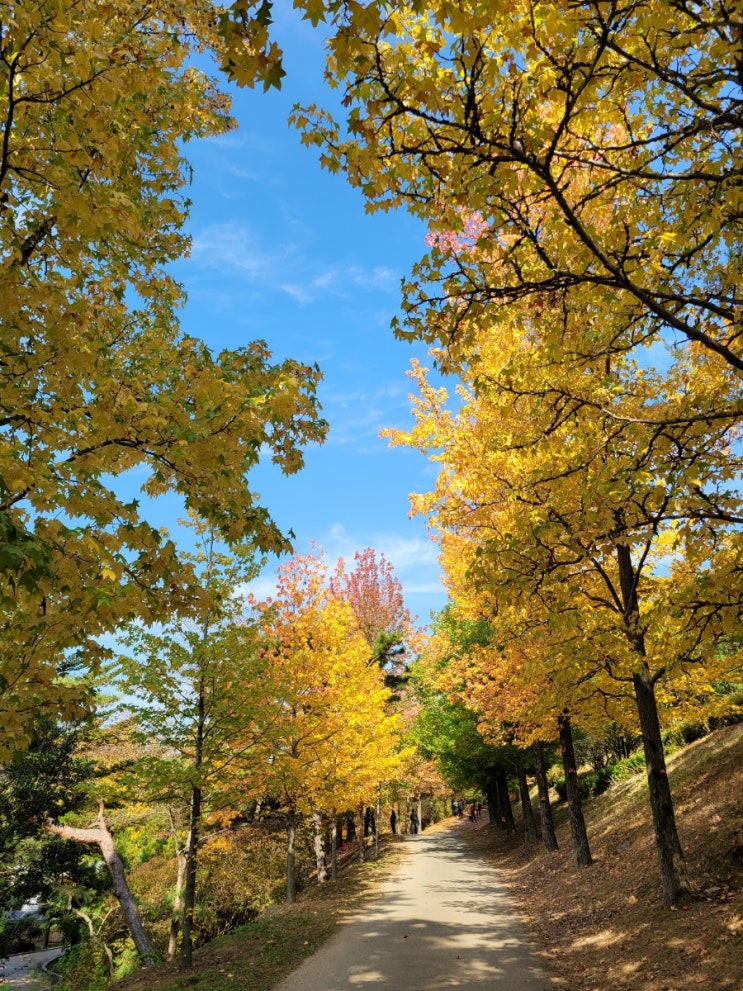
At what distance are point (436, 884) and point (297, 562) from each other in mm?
9123

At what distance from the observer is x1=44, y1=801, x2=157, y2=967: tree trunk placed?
16.9 metres

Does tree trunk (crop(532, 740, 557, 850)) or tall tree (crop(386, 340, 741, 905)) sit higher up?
tall tree (crop(386, 340, 741, 905))

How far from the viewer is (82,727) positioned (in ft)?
50.2

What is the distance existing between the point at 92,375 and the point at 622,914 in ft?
31.4

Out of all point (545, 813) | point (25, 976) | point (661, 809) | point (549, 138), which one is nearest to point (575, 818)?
point (545, 813)

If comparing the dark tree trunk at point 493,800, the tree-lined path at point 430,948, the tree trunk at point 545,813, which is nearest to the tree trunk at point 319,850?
the tree-lined path at point 430,948

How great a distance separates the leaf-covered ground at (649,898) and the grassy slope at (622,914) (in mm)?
22

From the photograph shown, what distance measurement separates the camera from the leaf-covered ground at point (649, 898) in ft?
19.3

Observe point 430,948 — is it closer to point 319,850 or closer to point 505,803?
point 319,850

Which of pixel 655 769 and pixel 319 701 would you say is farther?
pixel 319 701

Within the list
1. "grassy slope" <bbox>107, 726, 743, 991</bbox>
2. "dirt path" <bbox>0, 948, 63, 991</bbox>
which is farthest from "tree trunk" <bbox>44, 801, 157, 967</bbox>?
"grassy slope" <bbox>107, 726, 743, 991</bbox>

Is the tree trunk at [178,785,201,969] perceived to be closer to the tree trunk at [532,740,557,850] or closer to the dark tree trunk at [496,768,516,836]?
the tree trunk at [532,740,557,850]

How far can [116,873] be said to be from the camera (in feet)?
58.3

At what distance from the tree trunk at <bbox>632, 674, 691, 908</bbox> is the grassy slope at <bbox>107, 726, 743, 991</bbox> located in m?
0.25
